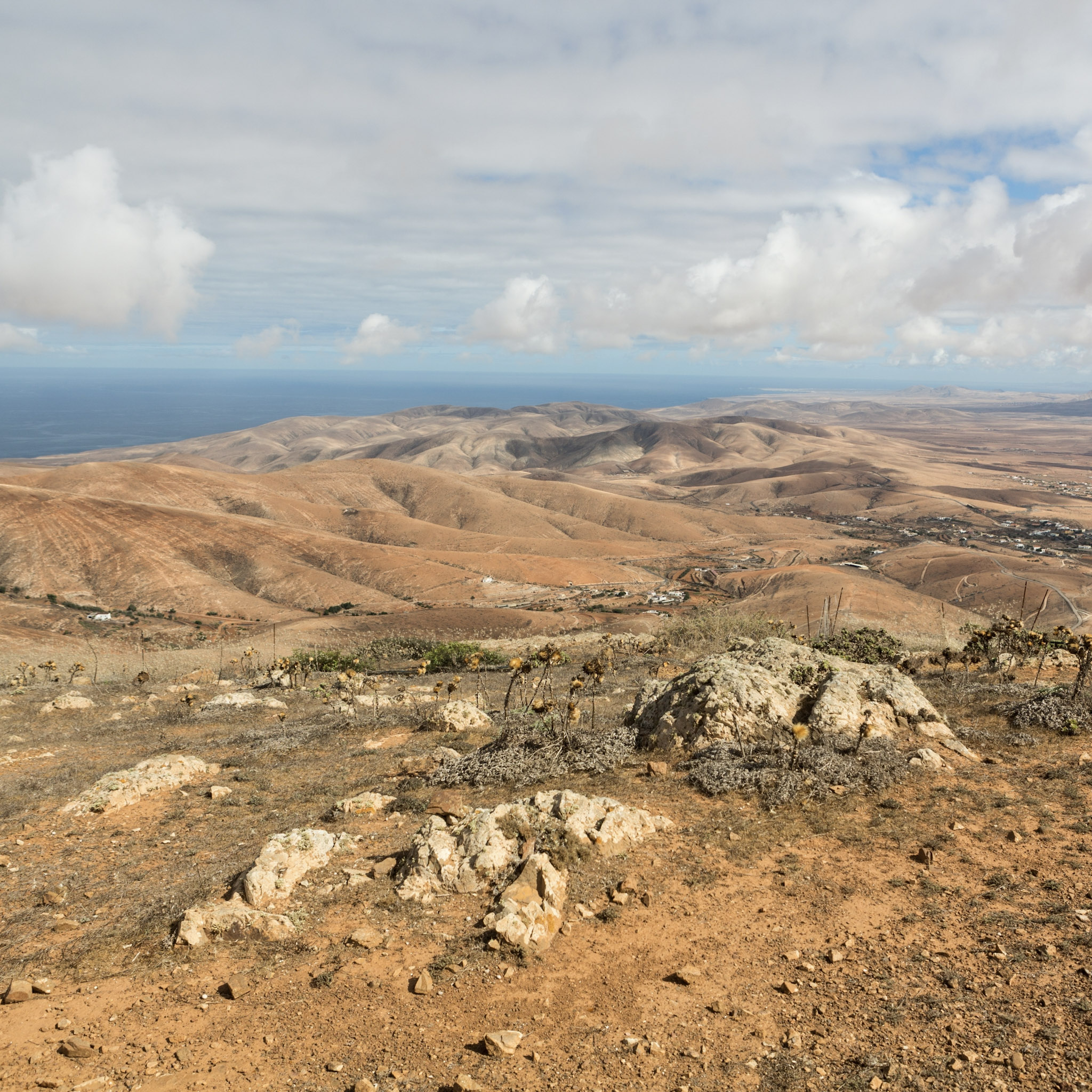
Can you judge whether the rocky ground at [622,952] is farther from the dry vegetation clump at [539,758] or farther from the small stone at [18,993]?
the dry vegetation clump at [539,758]

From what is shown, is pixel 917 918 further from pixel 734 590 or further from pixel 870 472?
pixel 870 472

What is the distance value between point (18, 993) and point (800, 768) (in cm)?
993

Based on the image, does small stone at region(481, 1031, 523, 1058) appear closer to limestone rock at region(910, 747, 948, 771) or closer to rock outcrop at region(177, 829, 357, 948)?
rock outcrop at region(177, 829, 357, 948)

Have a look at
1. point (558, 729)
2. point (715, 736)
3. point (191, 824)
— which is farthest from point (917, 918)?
point (191, 824)

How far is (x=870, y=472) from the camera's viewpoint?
6201 inches

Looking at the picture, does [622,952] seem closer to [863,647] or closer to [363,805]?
[363,805]

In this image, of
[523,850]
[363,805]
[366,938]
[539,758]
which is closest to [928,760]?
[539,758]

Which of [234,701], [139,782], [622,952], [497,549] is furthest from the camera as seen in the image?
[497,549]

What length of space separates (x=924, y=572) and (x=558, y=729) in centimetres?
6479

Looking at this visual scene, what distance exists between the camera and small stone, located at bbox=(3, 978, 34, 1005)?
6211mm

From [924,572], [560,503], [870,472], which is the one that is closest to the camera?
[924,572]

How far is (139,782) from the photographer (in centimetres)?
1173

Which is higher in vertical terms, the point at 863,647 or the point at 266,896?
the point at 266,896

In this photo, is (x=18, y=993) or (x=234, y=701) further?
(x=234, y=701)
